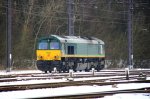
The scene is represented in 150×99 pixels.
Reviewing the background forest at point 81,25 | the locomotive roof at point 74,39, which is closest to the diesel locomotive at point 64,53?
the locomotive roof at point 74,39

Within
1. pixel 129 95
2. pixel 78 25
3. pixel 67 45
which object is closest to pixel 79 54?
pixel 67 45

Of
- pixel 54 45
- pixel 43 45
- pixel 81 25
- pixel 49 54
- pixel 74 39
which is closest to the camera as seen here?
pixel 49 54

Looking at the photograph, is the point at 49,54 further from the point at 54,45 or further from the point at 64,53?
the point at 64,53

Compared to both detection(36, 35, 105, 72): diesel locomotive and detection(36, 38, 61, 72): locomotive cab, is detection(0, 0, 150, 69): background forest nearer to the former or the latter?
detection(36, 35, 105, 72): diesel locomotive

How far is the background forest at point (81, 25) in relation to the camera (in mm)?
46250

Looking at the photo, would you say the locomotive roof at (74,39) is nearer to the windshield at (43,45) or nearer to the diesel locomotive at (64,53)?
the diesel locomotive at (64,53)

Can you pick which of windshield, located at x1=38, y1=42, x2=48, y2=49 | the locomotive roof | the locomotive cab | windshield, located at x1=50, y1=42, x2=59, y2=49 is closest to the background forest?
the locomotive roof

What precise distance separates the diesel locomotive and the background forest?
10.2 meters

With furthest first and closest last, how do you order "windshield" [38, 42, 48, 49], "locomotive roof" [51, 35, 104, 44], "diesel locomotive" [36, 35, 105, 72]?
"windshield" [38, 42, 48, 49] → "locomotive roof" [51, 35, 104, 44] → "diesel locomotive" [36, 35, 105, 72]

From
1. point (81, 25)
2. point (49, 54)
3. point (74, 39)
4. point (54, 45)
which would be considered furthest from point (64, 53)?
point (81, 25)

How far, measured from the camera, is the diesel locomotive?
34094mm

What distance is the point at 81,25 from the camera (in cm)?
5297

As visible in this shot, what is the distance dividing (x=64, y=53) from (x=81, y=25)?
18.8m

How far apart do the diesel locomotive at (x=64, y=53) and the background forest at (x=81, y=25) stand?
10234 millimetres
